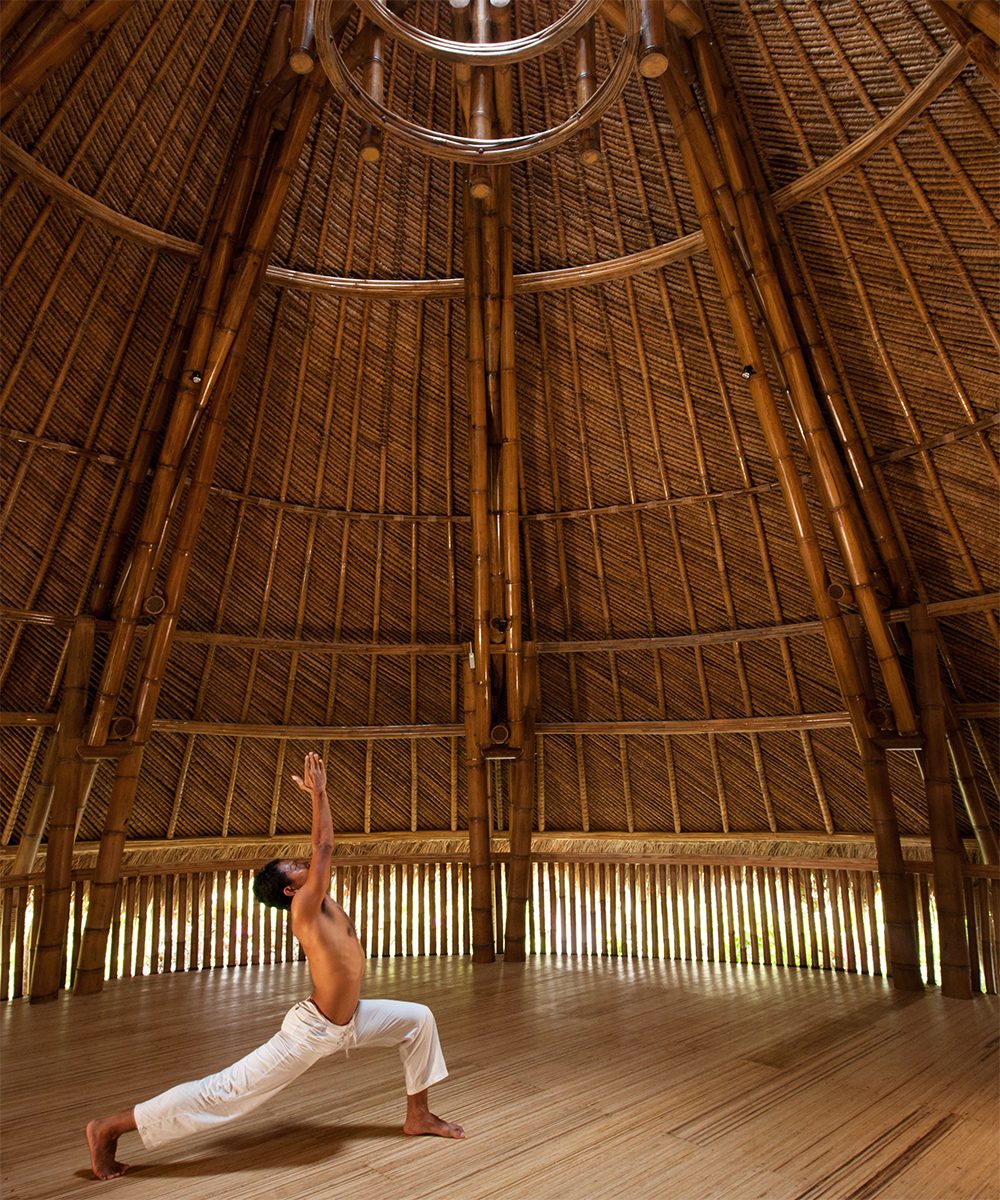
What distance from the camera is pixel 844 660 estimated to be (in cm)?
742

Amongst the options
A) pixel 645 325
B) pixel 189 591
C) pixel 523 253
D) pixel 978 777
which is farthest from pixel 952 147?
pixel 189 591

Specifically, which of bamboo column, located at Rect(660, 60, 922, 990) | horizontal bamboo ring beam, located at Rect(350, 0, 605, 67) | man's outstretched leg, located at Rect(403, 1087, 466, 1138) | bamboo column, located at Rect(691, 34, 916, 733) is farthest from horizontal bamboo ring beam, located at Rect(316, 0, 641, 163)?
man's outstretched leg, located at Rect(403, 1087, 466, 1138)

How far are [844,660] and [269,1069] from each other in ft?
18.7

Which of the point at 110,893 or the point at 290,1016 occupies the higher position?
the point at 110,893

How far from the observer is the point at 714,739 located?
9.52 meters

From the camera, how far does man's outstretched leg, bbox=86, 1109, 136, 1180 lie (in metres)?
3.69

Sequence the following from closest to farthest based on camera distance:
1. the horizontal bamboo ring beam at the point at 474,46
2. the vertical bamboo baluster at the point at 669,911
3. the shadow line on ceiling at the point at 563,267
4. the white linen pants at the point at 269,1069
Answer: the white linen pants at the point at 269,1069 → the horizontal bamboo ring beam at the point at 474,46 → the shadow line on ceiling at the point at 563,267 → the vertical bamboo baluster at the point at 669,911

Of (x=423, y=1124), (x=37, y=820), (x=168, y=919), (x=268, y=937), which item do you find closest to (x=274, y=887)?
(x=423, y=1124)

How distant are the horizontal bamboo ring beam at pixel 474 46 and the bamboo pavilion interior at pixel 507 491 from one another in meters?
0.04

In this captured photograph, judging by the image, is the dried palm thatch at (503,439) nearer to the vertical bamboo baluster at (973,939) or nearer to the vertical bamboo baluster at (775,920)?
the vertical bamboo baluster at (775,920)

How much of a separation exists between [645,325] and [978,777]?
551 cm

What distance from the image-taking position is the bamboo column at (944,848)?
23.7 feet

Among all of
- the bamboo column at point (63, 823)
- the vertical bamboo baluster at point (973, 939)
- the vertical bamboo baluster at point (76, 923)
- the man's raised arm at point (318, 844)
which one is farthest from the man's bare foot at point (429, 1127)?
the vertical bamboo baluster at point (973, 939)

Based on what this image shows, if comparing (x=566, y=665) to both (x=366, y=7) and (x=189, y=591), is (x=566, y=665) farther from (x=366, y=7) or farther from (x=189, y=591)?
(x=366, y=7)
